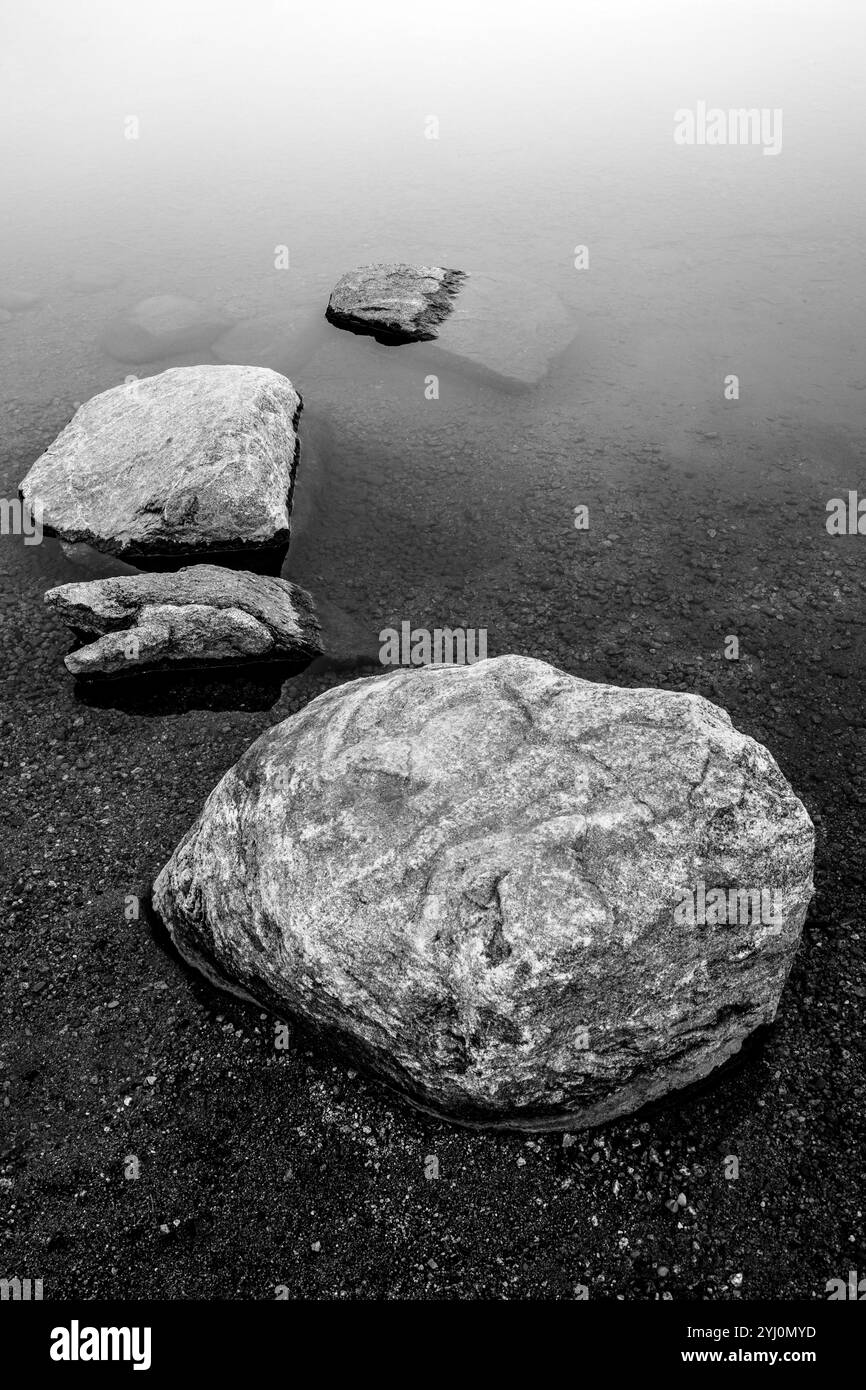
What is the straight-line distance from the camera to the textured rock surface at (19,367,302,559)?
429 inches

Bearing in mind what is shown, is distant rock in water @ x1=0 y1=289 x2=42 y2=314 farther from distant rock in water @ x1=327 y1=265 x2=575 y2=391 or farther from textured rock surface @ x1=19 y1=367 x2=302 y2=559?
textured rock surface @ x1=19 y1=367 x2=302 y2=559

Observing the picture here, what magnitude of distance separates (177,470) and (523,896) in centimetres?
802

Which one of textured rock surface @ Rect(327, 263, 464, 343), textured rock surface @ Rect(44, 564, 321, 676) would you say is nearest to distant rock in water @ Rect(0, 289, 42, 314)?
textured rock surface @ Rect(327, 263, 464, 343)

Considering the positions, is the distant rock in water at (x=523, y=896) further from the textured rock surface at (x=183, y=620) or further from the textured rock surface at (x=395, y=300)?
the textured rock surface at (x=395, y=300)

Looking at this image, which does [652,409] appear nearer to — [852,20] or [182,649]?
[182,649]

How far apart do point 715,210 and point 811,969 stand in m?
18.8

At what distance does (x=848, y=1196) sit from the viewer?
543 centimetres

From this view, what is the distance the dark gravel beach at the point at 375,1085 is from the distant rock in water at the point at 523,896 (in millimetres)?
426

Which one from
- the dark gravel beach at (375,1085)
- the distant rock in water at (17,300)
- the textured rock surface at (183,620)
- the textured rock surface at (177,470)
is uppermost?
the distant rock in water at (17,300)

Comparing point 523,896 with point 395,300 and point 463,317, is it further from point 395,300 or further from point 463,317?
point 395,300

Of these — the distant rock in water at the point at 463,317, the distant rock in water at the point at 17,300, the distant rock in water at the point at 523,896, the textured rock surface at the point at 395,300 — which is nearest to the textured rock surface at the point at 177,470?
the distant rock in water at the point at 463,317

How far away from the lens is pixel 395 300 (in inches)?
640

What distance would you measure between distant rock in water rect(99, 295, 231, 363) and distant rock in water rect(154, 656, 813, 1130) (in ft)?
41.5

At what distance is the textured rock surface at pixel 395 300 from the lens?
1580cm
